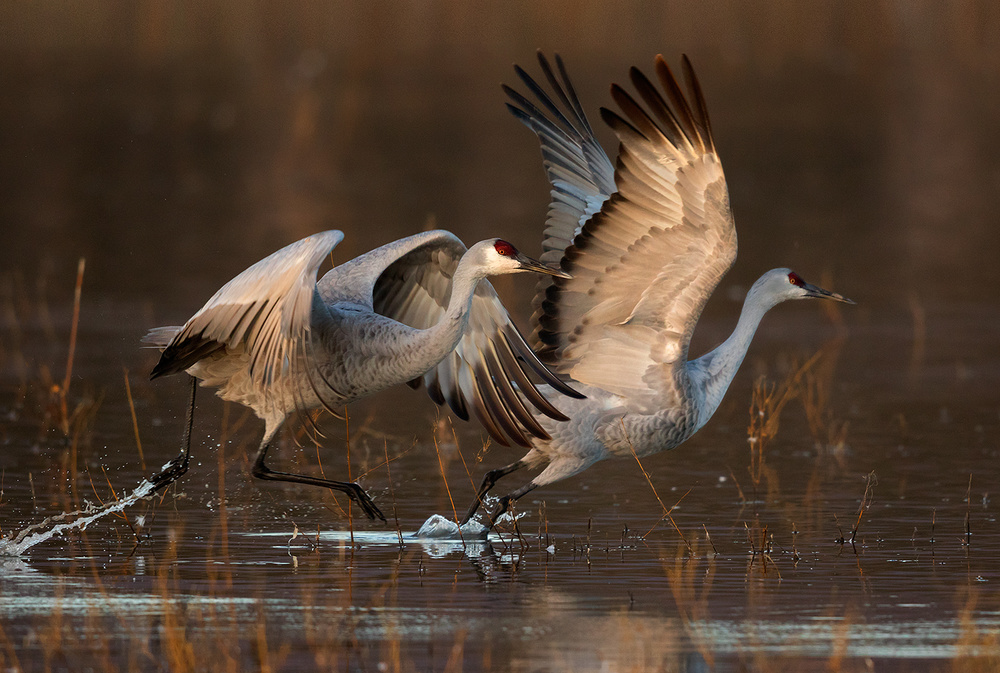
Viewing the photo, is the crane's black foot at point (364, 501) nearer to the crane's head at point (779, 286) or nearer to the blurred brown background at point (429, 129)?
the crane's head at point (779, 286)

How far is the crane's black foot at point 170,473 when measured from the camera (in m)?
9.04

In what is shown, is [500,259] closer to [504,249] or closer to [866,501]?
[504,249]

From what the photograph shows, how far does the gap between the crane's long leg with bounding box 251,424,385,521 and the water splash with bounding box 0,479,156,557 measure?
561 millimetres

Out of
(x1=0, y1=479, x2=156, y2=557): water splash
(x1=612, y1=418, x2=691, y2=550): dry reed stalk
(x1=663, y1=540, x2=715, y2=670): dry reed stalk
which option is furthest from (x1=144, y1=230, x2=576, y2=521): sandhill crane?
(x1=663, y1=540, x2=715, y2=670): dry reed stalk

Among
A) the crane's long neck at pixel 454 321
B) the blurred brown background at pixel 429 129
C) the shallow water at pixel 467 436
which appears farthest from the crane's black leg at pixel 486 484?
the blurred brown background at pixel 429 129

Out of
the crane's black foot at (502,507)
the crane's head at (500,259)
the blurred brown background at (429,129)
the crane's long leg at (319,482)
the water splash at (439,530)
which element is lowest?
the water splash at (439,530)

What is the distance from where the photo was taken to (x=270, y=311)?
824 centimetres

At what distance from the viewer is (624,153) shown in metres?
8.83

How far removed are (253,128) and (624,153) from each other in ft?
69.1

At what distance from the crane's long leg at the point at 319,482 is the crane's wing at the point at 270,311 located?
0.58 metres

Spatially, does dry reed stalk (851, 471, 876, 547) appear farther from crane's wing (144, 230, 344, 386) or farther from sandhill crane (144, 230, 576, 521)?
crane's wing (144, 230, 344, 386)

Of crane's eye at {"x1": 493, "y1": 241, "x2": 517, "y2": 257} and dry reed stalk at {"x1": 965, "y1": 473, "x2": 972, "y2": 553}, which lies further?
crane's eye at {"x1": 493, "y1": 241, "x2": 517, "y2": 257}

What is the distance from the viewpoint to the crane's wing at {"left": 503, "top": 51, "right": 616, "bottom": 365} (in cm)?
1038

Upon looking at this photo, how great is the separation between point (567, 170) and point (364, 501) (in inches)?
109
